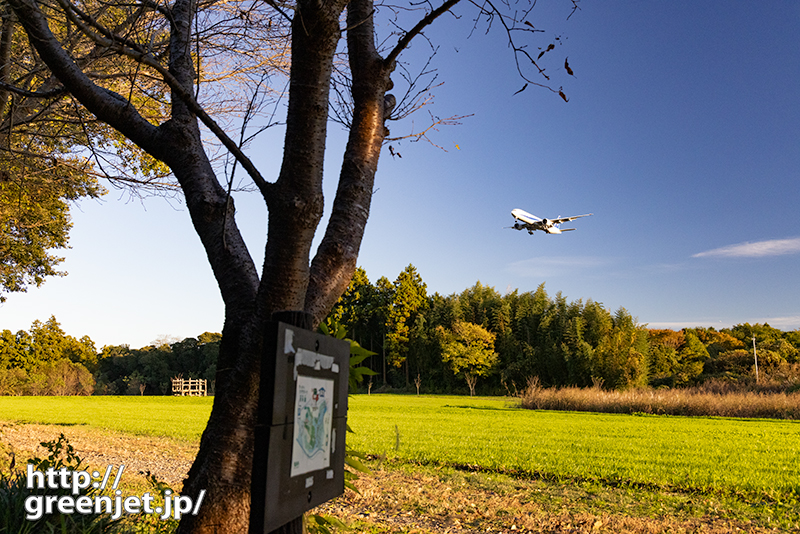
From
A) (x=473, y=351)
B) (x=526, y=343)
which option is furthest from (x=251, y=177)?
(x=526, y=343)

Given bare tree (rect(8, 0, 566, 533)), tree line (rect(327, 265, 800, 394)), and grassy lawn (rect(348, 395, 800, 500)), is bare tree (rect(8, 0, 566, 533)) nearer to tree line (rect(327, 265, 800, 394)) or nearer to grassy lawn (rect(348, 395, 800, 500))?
grassy lawn (rect(348, 395, 800, 500))

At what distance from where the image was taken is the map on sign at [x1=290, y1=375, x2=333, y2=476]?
1873 millimetres

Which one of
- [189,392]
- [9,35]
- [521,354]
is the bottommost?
[189,392]

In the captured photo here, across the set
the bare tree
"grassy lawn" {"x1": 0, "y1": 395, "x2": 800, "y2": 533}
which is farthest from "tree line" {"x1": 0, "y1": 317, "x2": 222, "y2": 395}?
the bare tree

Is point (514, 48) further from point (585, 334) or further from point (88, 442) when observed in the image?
point (585, 334)

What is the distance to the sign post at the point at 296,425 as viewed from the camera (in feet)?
5.53

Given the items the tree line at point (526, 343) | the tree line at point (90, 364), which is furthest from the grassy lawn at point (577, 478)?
the tree line at point (90, 364)

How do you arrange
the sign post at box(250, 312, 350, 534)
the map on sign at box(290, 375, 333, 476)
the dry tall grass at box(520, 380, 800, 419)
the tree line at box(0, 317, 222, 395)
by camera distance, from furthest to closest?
the tree line at box(0, 317, 222, 395) < the dry tall grass at box(520, 380, 800, 419) < the map on sign at box(290, 375, 333, 476) < the sign post at box(250, 312, 350, 534)

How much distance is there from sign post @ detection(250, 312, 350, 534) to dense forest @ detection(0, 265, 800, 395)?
25684 millimetres

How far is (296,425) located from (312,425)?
146 mm

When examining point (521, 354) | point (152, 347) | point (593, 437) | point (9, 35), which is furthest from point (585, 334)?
point (152, 347)

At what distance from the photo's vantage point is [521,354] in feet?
120

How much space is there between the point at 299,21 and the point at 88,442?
9.32 metres

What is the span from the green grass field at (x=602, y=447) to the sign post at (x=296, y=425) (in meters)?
3.82
